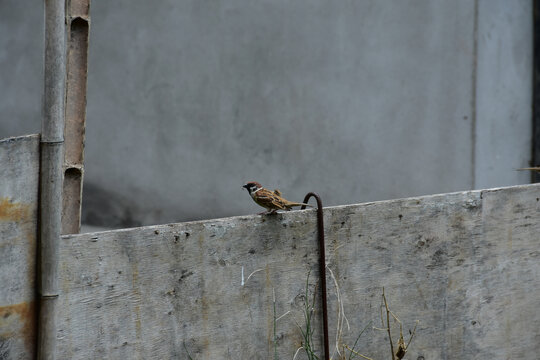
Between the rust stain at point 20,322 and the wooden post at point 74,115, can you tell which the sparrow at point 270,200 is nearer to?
the wooden post at point 74,115

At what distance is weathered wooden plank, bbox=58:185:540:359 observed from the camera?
10.2 ft

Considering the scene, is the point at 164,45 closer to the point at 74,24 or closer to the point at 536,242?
the point at 74,24

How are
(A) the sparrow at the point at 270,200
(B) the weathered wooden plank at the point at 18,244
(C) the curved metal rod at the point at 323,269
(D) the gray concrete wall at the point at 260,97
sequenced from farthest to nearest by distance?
→ (D) the gray concrete wall at the point at 260,97 → (C) the curved metal rod at the point at 323,269 → (A) the sparrow at the point at 270,200 → (B) the weathered wooden plank at the point at 18,244

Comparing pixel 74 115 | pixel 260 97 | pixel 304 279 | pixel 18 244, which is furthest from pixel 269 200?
pixel 260 97

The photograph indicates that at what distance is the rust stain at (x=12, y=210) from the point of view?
9.37 ft

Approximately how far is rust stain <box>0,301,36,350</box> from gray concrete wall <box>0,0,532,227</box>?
3175 mm

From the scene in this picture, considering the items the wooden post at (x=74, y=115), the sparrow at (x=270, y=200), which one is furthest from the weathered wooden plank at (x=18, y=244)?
the sparrow at (x=270, y=200)

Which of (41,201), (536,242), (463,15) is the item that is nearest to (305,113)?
(463,15)

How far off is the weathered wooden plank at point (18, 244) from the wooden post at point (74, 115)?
0.37m

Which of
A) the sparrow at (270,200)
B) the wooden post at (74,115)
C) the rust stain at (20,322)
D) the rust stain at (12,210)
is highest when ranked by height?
the wooden post at (74,115)

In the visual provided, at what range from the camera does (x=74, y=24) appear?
132 inches

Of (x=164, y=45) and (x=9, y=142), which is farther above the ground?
(x=164, y=45)

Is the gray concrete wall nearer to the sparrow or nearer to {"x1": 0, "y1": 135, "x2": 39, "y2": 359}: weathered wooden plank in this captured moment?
the sparrow

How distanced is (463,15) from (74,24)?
423 centimetres
